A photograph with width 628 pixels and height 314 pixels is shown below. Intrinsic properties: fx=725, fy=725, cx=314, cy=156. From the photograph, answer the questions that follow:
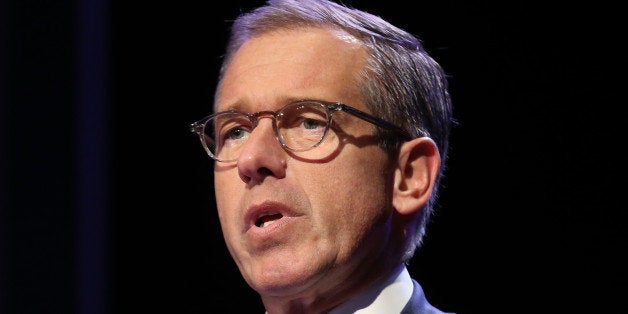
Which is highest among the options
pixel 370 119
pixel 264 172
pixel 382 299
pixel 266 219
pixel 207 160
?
pixel 370 119

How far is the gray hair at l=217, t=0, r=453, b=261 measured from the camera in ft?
5.85

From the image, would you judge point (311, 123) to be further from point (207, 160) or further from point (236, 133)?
point (207, 160)

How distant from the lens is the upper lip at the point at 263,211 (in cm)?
161

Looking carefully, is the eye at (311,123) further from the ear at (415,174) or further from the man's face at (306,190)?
the ear at (415,174)

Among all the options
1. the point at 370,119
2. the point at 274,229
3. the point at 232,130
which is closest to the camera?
the point at 274,229

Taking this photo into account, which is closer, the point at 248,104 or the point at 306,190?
the point at 306,190

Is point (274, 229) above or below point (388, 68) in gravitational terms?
below

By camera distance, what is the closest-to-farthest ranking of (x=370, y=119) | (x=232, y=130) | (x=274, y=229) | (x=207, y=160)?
(x=274, y=229)
(x=370, y=119)
(x=232, y=130)
(x=207, y=160)

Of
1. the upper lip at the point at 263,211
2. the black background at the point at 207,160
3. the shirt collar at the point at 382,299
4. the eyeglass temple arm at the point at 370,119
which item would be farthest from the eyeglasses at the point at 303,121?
the black background at the point at 207,160

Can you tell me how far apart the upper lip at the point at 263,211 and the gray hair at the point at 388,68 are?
0.30 m

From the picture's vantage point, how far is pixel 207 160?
282cm

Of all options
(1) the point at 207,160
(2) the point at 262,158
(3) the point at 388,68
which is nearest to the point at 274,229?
(2) the point at 262,158

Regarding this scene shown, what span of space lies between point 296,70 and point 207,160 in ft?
3.86

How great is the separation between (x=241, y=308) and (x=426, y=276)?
Result: 721 mm
